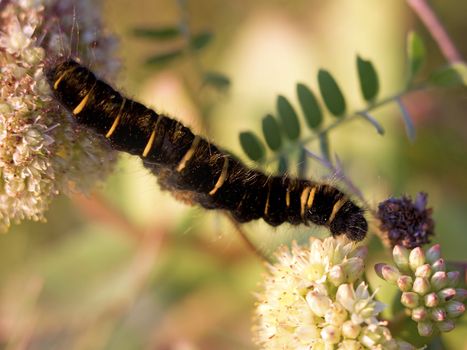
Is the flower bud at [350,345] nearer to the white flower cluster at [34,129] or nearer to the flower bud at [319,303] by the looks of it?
the flower bud at [319,303]

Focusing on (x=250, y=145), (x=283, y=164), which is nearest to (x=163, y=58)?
(x=250, y=145)

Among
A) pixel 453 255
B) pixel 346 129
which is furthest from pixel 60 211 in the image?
pixel 453 255

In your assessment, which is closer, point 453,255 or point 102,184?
point 102,184

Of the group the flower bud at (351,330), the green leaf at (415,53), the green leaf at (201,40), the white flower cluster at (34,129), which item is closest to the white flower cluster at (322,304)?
the flower bud at (351,330)

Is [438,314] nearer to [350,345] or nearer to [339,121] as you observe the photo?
[350,345]

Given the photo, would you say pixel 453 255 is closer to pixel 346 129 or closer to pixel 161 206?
pixel 346 129

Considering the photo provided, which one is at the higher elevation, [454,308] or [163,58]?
[454,308]

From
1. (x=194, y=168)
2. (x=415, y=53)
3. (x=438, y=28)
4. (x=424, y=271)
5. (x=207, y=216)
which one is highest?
(x=438, y=28)
